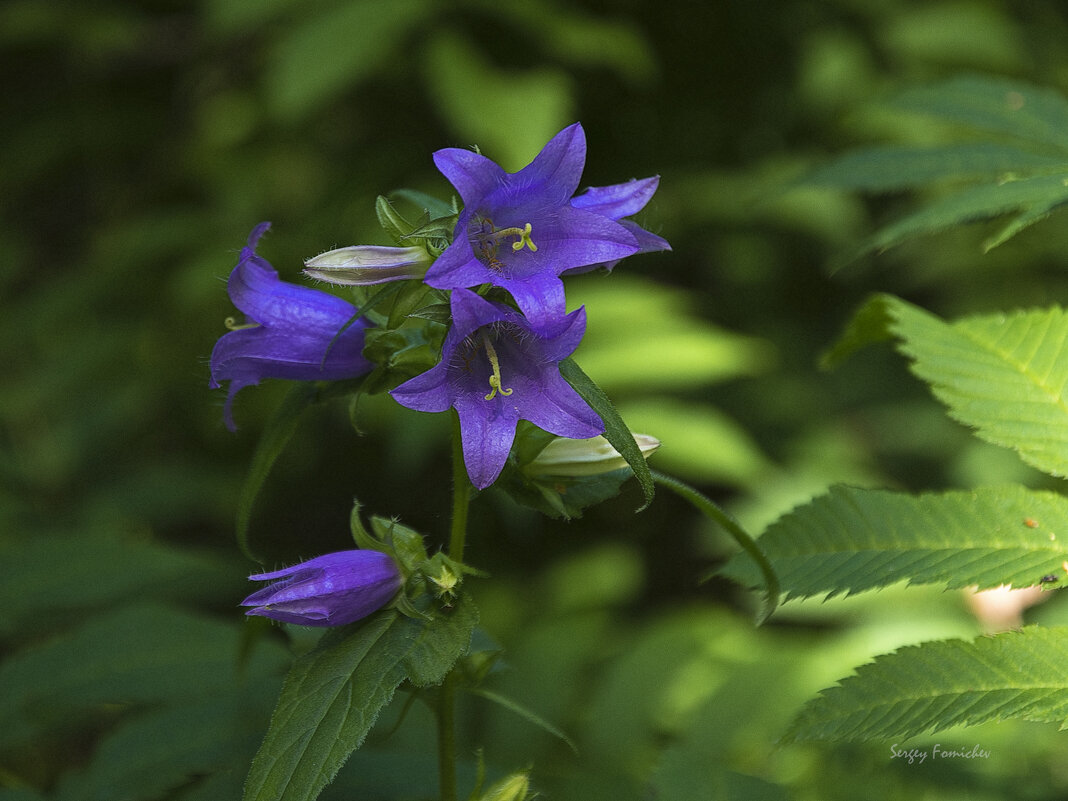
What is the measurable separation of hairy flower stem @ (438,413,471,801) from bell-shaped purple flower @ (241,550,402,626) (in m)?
0.09

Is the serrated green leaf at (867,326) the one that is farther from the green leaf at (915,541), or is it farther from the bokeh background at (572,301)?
the bokeh background at (572,301)

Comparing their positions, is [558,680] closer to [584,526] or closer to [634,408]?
[634,408]

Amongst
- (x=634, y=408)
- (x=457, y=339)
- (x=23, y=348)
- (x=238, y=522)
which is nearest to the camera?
(x=457, y=339)

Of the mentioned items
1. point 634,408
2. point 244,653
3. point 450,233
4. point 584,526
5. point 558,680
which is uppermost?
point 450,233

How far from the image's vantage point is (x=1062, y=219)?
3.91 metres

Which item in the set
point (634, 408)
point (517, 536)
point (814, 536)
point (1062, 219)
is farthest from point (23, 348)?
point (1062, 219)

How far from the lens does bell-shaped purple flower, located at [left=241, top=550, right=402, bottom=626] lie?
1.10 m

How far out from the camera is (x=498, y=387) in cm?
117

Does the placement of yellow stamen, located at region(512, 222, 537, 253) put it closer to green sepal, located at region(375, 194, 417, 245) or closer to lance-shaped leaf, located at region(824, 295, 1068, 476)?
green sepal, located at region(375, 194, 417, 245)

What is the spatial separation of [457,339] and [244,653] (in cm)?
60

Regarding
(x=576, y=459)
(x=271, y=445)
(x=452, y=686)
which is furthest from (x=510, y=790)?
(x=271, y=445)

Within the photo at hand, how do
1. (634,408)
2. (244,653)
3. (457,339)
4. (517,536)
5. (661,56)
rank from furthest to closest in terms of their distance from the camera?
(661,56), (517,536), (634,408), (244,653), (457,339)

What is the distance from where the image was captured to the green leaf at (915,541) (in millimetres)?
1137

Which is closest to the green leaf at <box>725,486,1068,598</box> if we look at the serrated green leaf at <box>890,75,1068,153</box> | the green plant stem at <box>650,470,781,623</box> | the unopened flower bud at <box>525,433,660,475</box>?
the green plant stem at <box>650,470,781,623</box>
